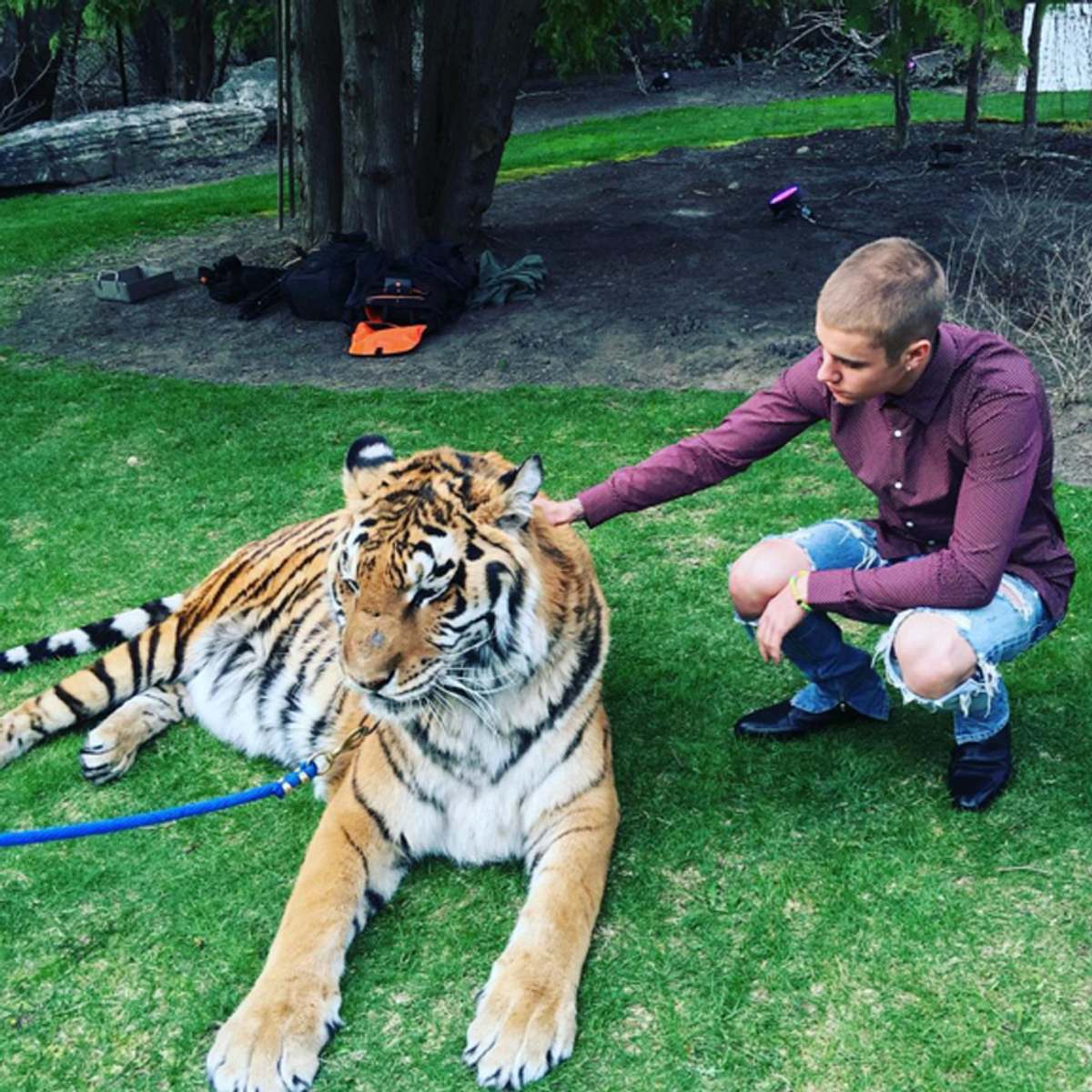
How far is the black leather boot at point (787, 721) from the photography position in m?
3.94

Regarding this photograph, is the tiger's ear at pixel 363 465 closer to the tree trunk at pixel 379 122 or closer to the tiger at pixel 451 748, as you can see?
the tiger at pixel 451 748

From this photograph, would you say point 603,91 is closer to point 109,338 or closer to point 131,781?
point 109,338

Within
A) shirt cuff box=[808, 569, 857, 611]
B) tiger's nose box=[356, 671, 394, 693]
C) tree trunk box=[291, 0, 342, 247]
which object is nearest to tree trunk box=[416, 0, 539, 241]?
→ tree trunk box=[291, 0, 342, 247]

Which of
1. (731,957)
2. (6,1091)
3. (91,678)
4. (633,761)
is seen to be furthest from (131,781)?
(731,957)

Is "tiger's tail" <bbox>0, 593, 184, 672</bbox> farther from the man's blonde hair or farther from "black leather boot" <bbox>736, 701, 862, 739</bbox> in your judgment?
the man's blonde hair

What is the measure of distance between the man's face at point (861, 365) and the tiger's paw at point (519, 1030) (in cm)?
165

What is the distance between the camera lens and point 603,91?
24.1m

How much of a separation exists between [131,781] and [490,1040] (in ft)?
5.74

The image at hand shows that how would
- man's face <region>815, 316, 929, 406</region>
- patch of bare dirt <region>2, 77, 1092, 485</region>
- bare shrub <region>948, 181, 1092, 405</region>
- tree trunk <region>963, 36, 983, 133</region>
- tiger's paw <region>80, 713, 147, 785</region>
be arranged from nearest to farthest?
man's face <region>815, 316, 929, 406</region>, tiger's paw <region>80, 713, 147, 785</region>, bare shrub <region>948, 181, 1092, 405</region>, patch of bare dirt <region>2, 77, 1092, 485</region>, tree trunk <region>963, 36, 983, 133</region>

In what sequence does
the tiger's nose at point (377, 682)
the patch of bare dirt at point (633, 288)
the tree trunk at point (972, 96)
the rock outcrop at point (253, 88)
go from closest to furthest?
the tiger's nose at point (377, 682) < the patch of bare dirt at point (633, 288) < the tree trunk at point (972, 96) < the rock outcrop at point (253, 88)

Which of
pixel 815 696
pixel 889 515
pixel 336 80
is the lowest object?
pixel 815 696

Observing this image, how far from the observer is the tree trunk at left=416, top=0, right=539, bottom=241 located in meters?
9.74

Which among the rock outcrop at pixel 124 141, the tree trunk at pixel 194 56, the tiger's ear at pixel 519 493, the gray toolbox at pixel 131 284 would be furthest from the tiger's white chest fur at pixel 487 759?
the tree trunk at pixel 194 56

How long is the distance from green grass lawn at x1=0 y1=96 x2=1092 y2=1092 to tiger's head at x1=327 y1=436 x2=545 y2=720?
2.31 feet
